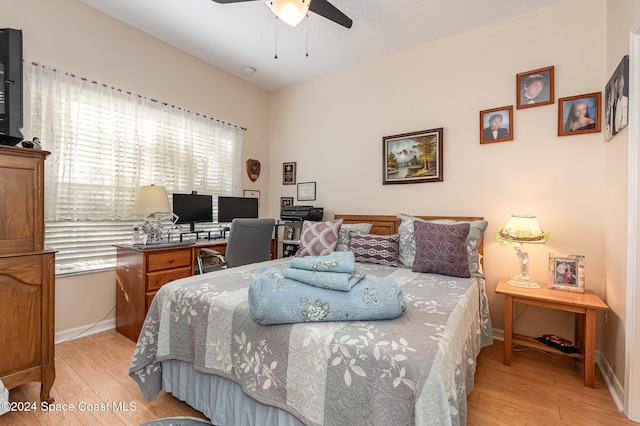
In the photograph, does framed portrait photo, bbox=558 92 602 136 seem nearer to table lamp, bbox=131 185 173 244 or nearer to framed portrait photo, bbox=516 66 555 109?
framed portrait photo, bbox=516 66 555 109

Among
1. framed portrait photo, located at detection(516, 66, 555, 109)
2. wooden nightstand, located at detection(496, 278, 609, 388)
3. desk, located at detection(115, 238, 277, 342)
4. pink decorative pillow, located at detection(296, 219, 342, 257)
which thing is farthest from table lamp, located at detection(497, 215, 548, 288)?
desk, located at detection(115, 238, 277, 342)

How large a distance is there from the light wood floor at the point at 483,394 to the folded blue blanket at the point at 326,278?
3.35 feet

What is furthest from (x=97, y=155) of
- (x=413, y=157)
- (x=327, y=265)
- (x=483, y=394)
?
(x=483, y=394)

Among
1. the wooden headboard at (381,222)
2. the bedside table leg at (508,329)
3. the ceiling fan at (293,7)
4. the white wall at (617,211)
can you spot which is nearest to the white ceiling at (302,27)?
the ceiling fan at (293,7)

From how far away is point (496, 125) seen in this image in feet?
8.74

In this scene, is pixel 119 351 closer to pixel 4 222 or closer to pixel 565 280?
pixel 4 222

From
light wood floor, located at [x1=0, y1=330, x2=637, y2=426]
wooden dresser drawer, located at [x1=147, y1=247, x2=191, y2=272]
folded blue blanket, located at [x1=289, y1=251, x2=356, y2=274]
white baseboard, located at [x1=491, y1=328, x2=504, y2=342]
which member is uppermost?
folded blue blanket, located at [x1=289, y1=251, x2=356, y2=274]

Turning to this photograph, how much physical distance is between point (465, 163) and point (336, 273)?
6.99 ft

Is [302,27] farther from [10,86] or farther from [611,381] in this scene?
[611,381]

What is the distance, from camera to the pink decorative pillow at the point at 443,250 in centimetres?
215

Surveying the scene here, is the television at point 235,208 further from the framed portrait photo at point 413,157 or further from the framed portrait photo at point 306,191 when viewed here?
the framed portrait photo at point 413,157

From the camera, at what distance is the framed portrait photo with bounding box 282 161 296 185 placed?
162 inches

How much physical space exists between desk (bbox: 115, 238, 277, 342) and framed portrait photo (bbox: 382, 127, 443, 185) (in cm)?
222

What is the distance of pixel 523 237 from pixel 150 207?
3.17m
